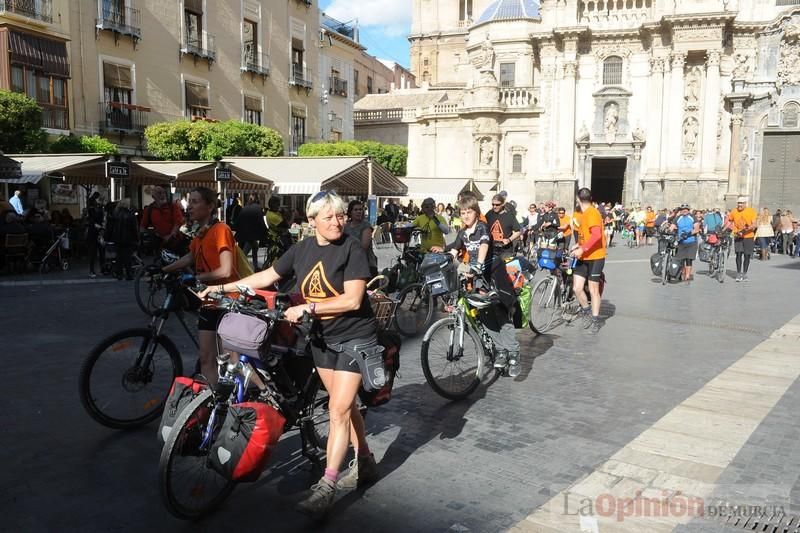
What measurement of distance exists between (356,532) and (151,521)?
3.67 ft

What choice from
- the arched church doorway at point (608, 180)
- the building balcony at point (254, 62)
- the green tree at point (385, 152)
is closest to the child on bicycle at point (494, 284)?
the building balcony at point (254, 62)

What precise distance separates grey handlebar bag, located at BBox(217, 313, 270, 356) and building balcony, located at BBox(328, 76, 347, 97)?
39674 mm

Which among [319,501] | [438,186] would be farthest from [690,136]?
[319,501]

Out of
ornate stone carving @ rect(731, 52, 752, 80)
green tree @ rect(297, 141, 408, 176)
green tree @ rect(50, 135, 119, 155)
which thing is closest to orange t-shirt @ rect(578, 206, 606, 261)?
green tree @ rect(50, 135, 119, 155)

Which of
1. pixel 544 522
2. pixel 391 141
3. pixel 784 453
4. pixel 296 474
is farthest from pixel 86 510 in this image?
pixel 391 141

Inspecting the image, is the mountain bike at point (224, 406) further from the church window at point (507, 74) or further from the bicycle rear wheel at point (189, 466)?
the church window at point (507, 74)

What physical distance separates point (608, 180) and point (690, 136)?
296 inches

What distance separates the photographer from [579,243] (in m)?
9.04

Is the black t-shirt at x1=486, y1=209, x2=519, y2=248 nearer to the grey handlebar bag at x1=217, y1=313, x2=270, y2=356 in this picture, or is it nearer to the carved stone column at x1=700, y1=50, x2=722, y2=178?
the grey handlebar bag at x1=217, y1=313, x2=270, y2=356

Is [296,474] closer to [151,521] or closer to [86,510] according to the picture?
[151,521]

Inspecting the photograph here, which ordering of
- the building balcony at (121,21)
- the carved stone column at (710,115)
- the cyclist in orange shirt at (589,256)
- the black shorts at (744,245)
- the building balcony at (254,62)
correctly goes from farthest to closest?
the carved stone column at (710,115)
the building balcony at (254,62)
the building balcony at (121,21)
the black shorts at (744,245)
the cyclist in orange shirt at (589,256)

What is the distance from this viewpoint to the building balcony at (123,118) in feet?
80.5

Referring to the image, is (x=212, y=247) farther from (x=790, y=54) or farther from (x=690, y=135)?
(x=690, y=135)

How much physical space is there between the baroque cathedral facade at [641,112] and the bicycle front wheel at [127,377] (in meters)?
30.1
